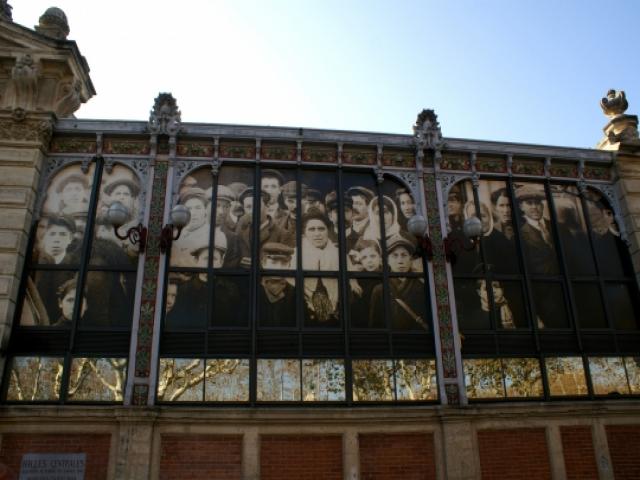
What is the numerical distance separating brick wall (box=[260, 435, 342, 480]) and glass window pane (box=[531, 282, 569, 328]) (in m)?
5.41

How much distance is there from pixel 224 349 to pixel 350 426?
296cm

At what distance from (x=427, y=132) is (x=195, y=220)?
5.96m

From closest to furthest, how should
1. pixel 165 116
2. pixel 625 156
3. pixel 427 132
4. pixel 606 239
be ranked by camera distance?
1. pixel 165 116
2. pixel 427 132
3. pixel 606 239
4. pixel 625 156

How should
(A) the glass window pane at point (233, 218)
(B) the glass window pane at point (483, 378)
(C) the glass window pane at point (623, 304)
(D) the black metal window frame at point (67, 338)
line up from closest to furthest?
(D) the black metal window frame at point (67, 338), (B) the glass window pane at point (483, 378), (A) the glass window pane at point (233, 218), (C) the glass window pane at point (623, 304)

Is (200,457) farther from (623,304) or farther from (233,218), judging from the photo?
(623,304)

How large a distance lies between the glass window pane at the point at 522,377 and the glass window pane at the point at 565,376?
0.26 meters

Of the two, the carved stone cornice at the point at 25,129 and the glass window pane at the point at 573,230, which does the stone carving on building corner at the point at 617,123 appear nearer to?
the glass window pane at the point at 573,230

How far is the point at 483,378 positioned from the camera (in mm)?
11406

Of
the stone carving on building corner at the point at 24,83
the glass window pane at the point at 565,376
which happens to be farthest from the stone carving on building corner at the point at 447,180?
the stone carving on building corner at the point at 24,83

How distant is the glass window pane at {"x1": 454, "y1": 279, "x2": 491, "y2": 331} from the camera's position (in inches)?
467

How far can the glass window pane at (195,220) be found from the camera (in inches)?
460

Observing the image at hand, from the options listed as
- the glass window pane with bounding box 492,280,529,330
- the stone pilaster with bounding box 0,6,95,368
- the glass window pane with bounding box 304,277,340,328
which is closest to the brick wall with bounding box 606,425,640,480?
the glass window pane with bounding box 492,280,529,330

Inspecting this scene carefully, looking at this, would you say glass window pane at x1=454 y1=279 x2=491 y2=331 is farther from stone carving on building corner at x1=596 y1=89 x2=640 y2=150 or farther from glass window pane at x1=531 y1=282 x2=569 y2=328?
stone carving on building corner at x1=596 y1=89 x2=640 y2=150

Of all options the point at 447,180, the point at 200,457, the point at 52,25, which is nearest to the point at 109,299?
the point at 200,457
